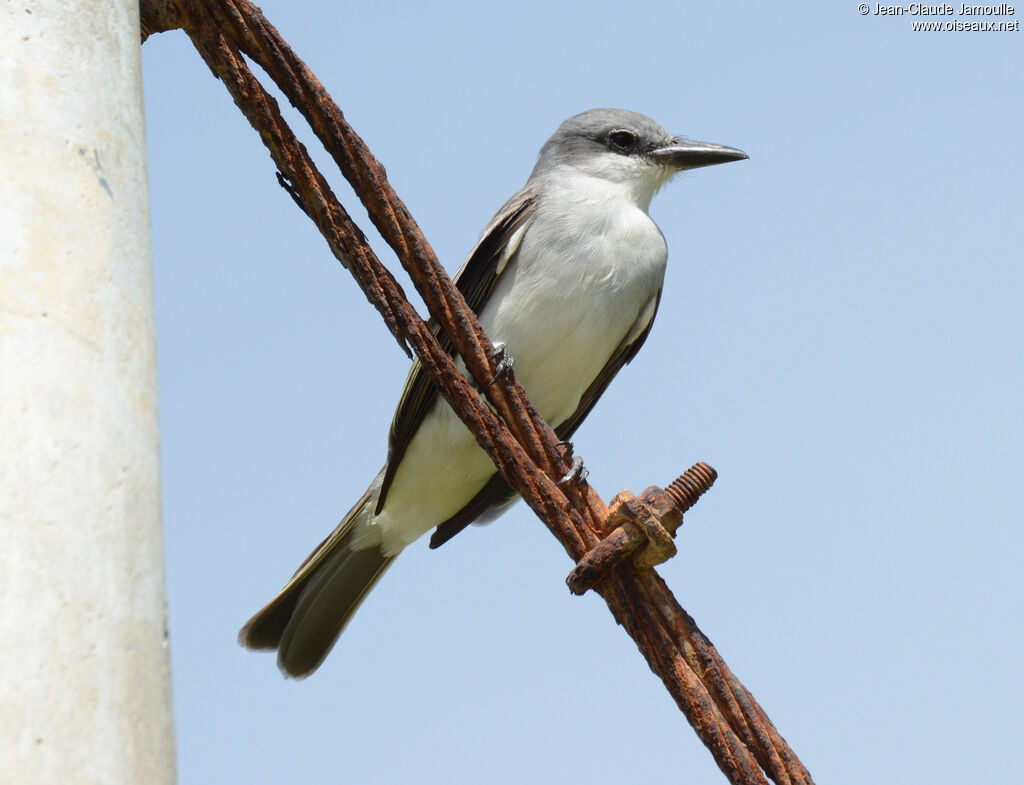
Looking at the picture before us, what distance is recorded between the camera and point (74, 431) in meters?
1.75

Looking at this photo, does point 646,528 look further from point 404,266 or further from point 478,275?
point 478,275

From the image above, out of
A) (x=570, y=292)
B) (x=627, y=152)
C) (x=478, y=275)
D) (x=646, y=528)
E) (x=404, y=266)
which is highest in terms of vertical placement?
(x=627, y=152)

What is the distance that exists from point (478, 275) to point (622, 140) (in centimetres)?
144

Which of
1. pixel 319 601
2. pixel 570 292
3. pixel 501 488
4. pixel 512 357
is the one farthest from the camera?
pixel 501 488

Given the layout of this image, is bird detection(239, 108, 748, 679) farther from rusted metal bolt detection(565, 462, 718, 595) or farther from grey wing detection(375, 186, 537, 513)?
rusted metal bolt detection(565, 462, 718, 595)

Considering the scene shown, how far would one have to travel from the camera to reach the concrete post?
1635mm

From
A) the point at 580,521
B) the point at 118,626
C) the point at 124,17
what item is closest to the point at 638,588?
the point at 580,521

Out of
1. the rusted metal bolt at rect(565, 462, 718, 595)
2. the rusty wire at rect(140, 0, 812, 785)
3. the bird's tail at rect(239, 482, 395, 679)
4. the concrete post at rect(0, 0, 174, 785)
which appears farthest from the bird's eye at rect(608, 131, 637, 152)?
the concrete post at rect(0, 0, 174, 785)

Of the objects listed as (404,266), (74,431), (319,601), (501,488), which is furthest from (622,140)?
(74,431)

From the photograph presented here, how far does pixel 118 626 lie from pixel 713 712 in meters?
1.43

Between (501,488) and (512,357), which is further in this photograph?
(501,488)

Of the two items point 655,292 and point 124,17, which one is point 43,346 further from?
point 655,292

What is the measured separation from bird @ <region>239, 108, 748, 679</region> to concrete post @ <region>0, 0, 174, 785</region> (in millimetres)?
3000

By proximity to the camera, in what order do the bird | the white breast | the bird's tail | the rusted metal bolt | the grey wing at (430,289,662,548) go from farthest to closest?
the grey wing at (430,289,662,548), the white breast, the bird, the bird's tail, the rusted metal bolt
